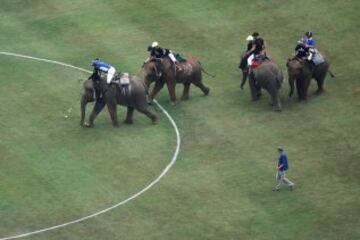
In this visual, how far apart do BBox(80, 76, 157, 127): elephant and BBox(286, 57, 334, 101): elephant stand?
754cm

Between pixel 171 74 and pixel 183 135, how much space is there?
449 cm

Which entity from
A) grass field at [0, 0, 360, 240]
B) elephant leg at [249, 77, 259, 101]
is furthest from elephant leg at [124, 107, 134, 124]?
elephant leg at [249, 77, 259, 101]

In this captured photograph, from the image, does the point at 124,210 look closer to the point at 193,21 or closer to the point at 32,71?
the point at 32,71

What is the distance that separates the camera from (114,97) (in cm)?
6212

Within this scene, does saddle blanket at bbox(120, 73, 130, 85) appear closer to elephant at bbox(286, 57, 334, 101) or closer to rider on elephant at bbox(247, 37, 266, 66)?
rider on elephant at bbox(247, 37, 266, 66)

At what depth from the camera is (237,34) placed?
240 feet

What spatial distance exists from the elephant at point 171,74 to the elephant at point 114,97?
7.50 feet

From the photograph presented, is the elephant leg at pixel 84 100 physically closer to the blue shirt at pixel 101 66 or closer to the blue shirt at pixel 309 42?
the blue shirt at pixel 101 66

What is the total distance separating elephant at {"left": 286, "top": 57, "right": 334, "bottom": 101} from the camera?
64188mm

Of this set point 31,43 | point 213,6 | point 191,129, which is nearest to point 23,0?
point 31,43

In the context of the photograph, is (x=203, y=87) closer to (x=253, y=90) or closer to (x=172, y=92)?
(x=172, y=92)

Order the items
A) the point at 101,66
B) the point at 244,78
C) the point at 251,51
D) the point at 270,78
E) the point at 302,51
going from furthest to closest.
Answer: the point at 244,78, the point at 251,51, the point at 302,51, the point at 270,78, the point at 101,66

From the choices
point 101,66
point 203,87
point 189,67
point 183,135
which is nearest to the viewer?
point 101,66

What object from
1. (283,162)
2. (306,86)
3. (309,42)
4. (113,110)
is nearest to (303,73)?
(306,86)
